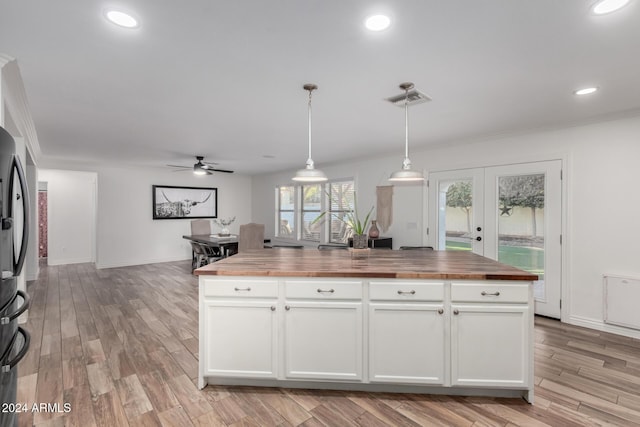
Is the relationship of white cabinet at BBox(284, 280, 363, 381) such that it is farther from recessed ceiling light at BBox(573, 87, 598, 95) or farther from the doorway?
the doorway

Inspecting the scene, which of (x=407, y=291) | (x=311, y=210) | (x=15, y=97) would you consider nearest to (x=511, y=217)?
(x=407, y=291)

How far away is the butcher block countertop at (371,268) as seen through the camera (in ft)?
6.70

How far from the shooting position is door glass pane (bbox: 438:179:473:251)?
439 centimetres

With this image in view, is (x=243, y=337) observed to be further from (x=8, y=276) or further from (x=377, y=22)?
(x=377, y=22)

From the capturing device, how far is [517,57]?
2.02 metres

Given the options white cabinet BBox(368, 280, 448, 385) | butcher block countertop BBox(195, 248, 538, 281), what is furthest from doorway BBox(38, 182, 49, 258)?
white cabinet BBox(368, 280, 448, 385)

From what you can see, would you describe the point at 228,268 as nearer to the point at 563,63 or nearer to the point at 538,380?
the point at 538,380

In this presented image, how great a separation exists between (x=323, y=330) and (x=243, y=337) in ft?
1.85

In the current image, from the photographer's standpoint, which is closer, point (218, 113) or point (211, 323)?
point (211, 323)

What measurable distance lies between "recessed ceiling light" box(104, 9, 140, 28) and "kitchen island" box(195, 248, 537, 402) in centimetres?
152

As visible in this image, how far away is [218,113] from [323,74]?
1445 mm

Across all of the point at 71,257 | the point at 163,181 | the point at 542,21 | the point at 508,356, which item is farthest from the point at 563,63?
the point at 71,257

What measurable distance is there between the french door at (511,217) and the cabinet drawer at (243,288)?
3.32m

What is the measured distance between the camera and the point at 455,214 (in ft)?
14.9
